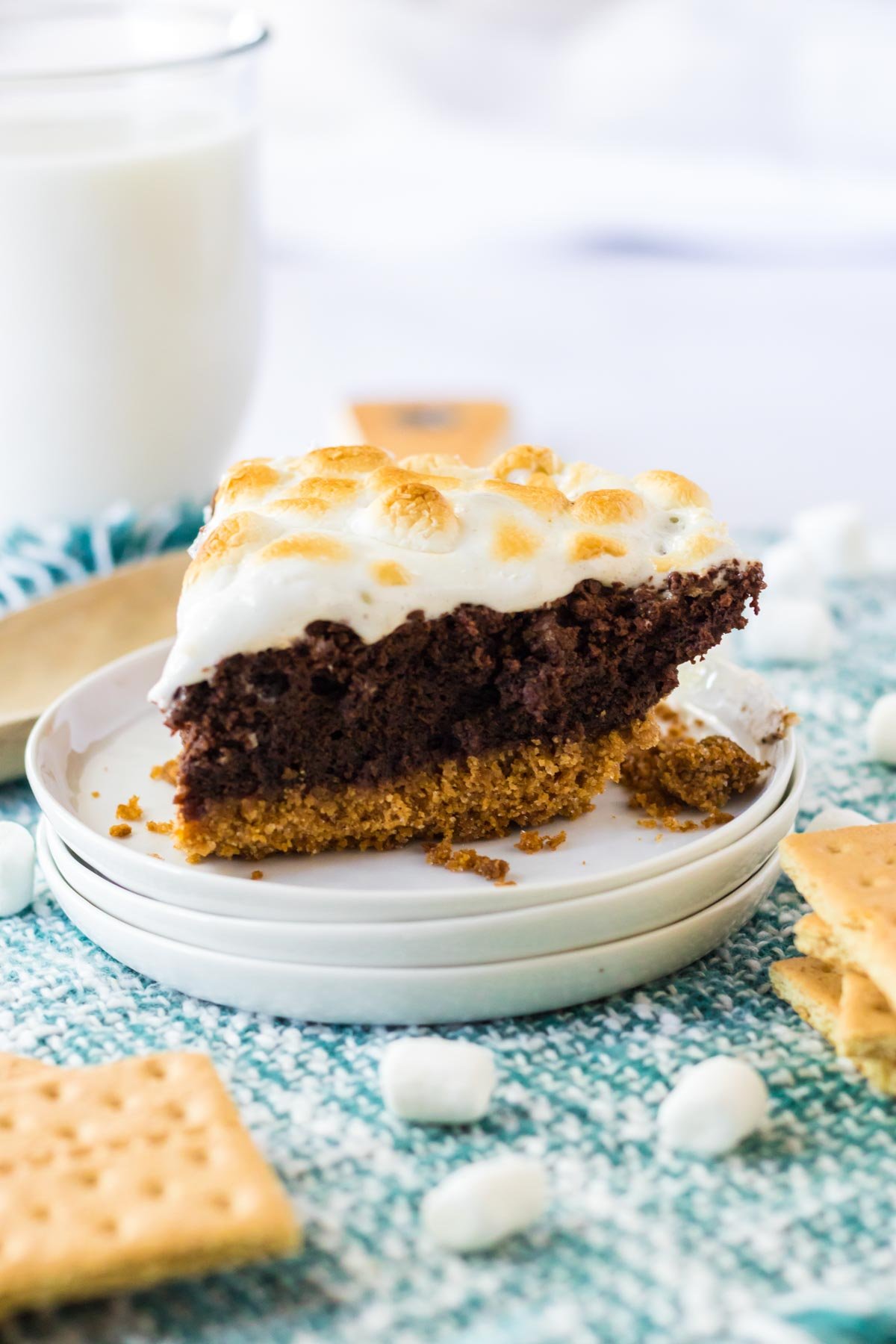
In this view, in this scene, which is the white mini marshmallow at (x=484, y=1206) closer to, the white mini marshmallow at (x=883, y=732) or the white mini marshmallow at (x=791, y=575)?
the white mini marshmallow at (x=883, y=732)

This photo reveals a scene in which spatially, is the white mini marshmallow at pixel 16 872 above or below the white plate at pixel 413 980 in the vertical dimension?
below

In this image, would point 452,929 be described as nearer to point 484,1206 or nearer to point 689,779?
point 484,1206

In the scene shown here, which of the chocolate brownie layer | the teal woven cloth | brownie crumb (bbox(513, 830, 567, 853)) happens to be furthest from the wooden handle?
the teal woven cloth

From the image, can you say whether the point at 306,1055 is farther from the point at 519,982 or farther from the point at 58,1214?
the point at 58,1214

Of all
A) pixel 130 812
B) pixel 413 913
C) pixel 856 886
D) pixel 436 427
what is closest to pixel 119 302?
pixel 436 427

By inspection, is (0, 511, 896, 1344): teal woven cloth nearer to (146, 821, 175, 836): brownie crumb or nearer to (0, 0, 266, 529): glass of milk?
(146, 821, 175, 836): brownie crumb

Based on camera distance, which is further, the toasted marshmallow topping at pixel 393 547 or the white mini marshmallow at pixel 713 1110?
the toasted marshmallow topping at pixel 393 547

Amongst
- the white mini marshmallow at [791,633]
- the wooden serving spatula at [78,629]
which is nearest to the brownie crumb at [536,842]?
the wooden serving spatula at [78,629]
